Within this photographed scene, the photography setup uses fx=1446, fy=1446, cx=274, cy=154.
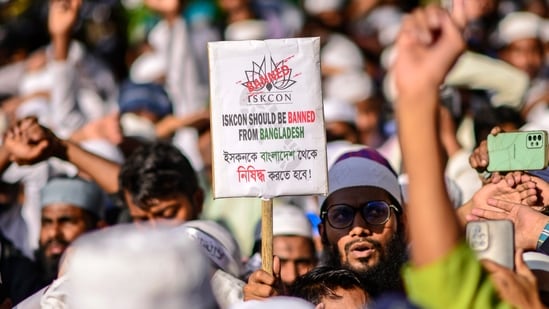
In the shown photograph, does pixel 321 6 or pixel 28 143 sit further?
pixel 321 6

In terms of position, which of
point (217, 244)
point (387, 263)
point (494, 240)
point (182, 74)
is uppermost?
point (182, 74)

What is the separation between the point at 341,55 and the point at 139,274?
9561 millimetres

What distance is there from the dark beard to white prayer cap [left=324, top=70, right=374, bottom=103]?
5.12 metres

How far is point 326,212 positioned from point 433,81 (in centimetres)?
261

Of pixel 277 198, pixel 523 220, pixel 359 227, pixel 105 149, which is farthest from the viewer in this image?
pixel 105 149

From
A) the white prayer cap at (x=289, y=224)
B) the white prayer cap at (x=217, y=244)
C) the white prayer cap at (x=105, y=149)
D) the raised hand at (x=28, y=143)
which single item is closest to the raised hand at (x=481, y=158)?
the white prayer cap at (x=217, y=244)

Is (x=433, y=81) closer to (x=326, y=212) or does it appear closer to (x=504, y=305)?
(x=504, y=305)

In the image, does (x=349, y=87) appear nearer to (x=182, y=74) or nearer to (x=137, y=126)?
(x=182, y=74)

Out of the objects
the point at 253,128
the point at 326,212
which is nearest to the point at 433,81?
the point at 253,128

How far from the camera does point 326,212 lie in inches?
247

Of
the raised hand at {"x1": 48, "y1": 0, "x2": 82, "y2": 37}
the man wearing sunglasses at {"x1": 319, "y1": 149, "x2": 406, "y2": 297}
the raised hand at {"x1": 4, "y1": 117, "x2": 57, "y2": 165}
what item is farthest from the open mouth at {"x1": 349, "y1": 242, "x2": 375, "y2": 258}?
the raised hand at {"x1": 48, "y1": 0, "x2": 82, "y2": 37}

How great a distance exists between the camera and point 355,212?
20.4 ft

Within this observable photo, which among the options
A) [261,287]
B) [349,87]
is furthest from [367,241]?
[349,87]

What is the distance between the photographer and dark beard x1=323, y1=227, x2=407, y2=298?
5896mm
